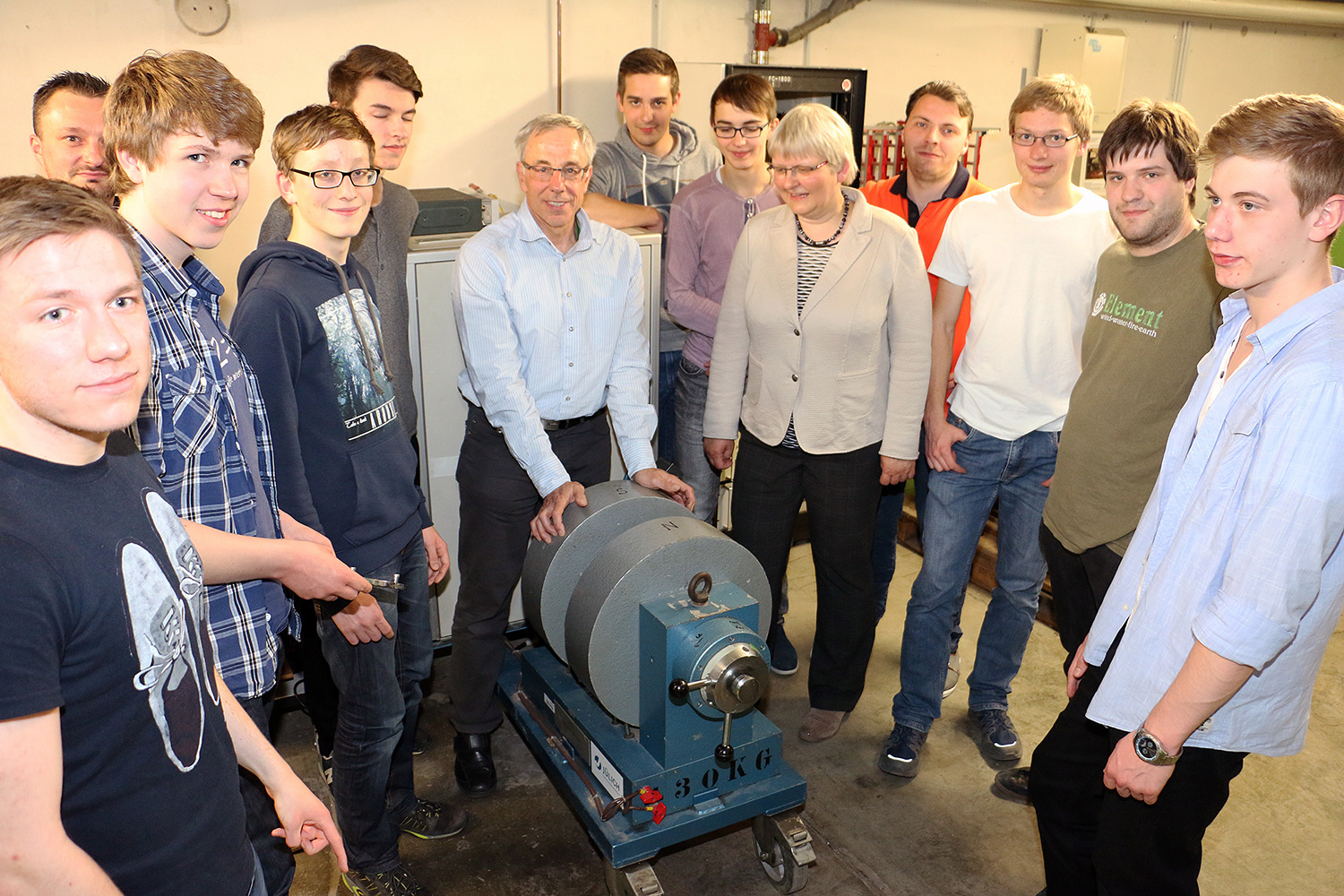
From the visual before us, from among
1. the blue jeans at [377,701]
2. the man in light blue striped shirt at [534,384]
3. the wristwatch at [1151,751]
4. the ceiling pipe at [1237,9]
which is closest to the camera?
the wristwatch at [1151,751]

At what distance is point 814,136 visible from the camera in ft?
7.90

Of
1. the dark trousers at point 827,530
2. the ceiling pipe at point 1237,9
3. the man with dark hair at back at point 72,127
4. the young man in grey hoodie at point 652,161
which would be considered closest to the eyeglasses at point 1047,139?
the dark trousers at point 827,530

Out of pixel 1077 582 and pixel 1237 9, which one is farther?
pixel 1237 9

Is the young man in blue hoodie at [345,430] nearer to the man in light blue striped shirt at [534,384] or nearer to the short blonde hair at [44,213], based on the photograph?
the man in light blue striped shirt at [534,384]

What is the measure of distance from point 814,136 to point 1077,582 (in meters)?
1.28

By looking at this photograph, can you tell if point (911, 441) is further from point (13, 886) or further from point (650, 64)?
point (13, 886)

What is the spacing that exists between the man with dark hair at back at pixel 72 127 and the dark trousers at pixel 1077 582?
2582mm

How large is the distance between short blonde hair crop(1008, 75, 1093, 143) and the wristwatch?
162 cm

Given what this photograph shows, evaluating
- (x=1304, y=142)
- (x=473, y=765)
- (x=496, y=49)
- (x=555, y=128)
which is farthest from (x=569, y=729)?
(x=496, y=49)

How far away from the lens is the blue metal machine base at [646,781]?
207 centimetres

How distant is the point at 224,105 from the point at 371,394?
0.65 m

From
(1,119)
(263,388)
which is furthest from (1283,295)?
(1,119)

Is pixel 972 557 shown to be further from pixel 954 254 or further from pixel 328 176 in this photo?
pixel 328 176

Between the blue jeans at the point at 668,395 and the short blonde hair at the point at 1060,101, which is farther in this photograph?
the blue jeans at the point at 668,395
